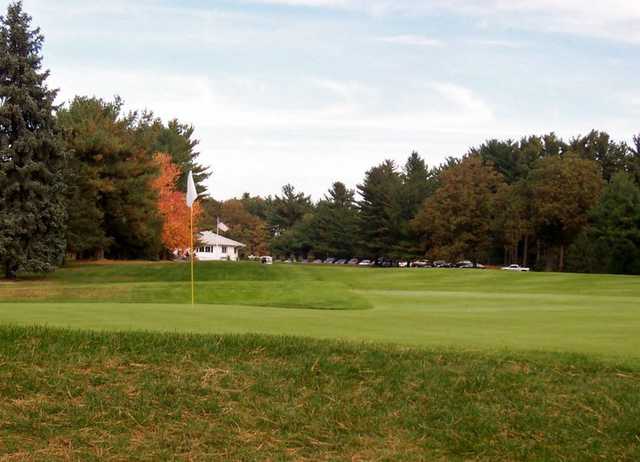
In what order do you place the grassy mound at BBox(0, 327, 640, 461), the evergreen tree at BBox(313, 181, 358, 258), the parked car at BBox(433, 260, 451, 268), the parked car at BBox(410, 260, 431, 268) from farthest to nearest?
1. the evergreen tree at BBox(313, 181, 358, 258)
2. the parked car at BBox(410, 260, 431, 268)
3. the parked car at BBox(433, 260, 451, 268)
4. the grassy mound at BBox(0, 327, 640, 461)

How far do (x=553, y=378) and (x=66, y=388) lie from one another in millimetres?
4473

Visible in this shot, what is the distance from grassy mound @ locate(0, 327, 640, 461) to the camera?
591cm

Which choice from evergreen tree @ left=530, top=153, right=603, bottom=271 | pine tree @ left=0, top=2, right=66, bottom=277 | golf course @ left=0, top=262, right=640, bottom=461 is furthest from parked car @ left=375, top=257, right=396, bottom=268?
golf course @ left=0, top=262, right=640, bottom=461

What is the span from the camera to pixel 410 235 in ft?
290

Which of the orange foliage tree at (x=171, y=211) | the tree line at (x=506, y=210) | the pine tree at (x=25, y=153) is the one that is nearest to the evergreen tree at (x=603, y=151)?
the tree line at (x=506, y=210)

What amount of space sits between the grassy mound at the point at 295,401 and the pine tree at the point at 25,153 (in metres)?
30.7

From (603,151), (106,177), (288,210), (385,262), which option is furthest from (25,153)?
(288,210)

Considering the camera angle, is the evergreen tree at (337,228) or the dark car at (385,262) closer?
the dark car at (385,262)

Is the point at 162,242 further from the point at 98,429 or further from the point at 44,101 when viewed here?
the point at 98,429

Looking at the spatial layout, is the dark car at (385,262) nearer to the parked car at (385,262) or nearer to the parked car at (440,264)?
the parked car at (385,262)

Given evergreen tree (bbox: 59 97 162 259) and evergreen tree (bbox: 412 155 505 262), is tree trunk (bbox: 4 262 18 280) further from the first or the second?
evergreen tree (bbox: 412 155 505 262)

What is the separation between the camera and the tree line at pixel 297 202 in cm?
3662

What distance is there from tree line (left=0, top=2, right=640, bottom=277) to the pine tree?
68mm

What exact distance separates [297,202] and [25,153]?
99.9 metres
